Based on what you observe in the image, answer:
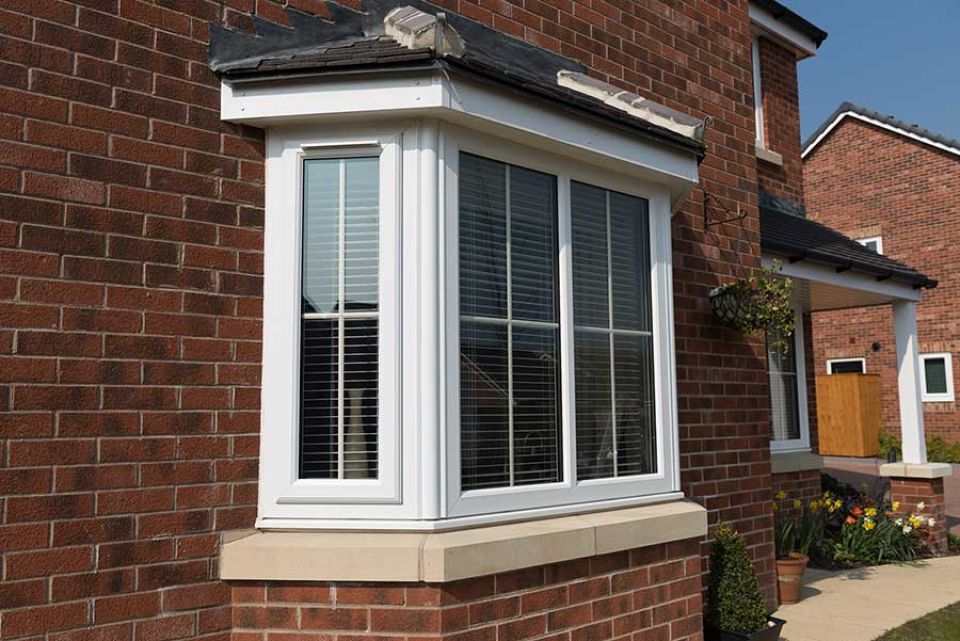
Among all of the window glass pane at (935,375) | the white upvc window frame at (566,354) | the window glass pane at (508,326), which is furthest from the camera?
the window glass pane at (935,375)

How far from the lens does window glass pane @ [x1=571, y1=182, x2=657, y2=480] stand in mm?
4457

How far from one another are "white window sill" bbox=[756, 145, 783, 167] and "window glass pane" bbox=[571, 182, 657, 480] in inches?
186

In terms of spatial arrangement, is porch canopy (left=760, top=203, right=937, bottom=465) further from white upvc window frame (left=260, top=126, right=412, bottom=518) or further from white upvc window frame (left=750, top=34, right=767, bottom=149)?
white upvc window frame (left=260, top=126, right=412, bottom=518)

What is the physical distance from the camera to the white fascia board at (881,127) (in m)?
19.4

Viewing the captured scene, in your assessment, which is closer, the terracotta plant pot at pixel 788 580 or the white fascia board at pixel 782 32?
the terracotta plant pot at pixel 788 580

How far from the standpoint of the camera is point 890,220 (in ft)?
67.1

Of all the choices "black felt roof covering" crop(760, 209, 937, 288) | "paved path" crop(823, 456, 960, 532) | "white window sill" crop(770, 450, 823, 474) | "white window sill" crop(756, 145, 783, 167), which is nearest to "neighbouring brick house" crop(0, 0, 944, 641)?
"black felt roof covering" crop(760, 209, 937, 288)

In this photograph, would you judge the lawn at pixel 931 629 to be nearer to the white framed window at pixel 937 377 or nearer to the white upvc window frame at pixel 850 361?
the white framed window at pixel 937 377

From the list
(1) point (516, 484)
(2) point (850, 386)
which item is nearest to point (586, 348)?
(1) point (516, 484)

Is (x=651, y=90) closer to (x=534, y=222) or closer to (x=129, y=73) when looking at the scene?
(x=534, y=222)

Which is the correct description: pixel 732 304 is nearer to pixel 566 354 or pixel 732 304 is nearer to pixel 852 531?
pixel 566 354

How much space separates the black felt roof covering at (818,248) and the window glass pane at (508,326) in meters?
3.43

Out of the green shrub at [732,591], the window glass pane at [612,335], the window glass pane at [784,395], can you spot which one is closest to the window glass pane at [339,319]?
the window glass pane at [612,335]

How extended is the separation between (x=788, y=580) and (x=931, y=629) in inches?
41.5
